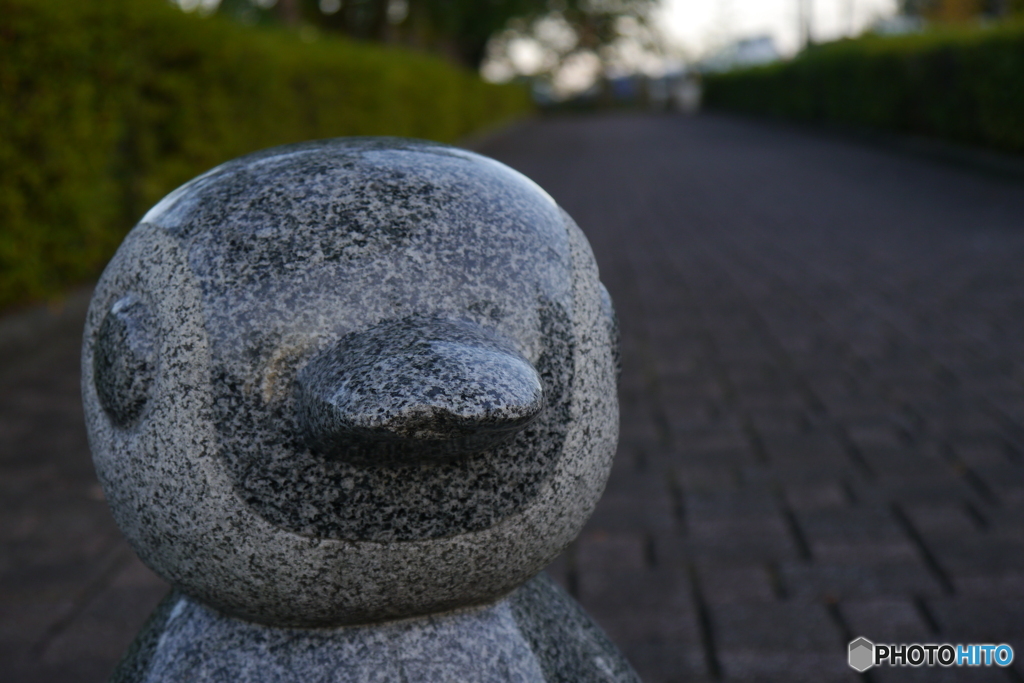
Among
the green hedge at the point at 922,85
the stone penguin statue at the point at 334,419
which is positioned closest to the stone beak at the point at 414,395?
the stone penguin statue at the point at 334,419

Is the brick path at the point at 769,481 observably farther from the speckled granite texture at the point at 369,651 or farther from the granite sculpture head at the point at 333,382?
the granite sculpture head at the point at 333,382

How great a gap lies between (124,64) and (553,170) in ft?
39.0

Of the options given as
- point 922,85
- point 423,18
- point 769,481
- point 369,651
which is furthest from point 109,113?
point 423,18

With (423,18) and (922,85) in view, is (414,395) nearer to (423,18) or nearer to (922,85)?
(922,85)

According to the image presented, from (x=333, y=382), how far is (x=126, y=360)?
0.46 metres

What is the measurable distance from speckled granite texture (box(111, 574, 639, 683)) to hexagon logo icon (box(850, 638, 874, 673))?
4.13 ft

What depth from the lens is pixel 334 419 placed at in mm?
1298

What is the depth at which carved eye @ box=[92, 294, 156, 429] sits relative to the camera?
154cm

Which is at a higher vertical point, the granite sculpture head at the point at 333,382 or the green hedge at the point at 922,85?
the granite sculpture head at the point at 333,382

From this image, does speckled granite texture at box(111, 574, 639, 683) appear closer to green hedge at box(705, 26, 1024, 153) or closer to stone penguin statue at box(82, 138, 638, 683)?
stone penguin statue at box(82, 138, 638, 683)

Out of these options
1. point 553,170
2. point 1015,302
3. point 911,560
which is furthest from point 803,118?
point 911,560

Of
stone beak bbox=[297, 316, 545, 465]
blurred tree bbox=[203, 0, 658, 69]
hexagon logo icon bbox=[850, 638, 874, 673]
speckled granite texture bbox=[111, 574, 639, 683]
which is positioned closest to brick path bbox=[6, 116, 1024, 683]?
hexagon logo icon bbox=[850, 638, 874, 673]

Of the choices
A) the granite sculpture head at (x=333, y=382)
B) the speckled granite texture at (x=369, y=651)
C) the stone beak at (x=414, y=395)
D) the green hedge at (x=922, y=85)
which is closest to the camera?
the stone beak at (x=414, y=395)

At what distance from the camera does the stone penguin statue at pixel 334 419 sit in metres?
1.46
